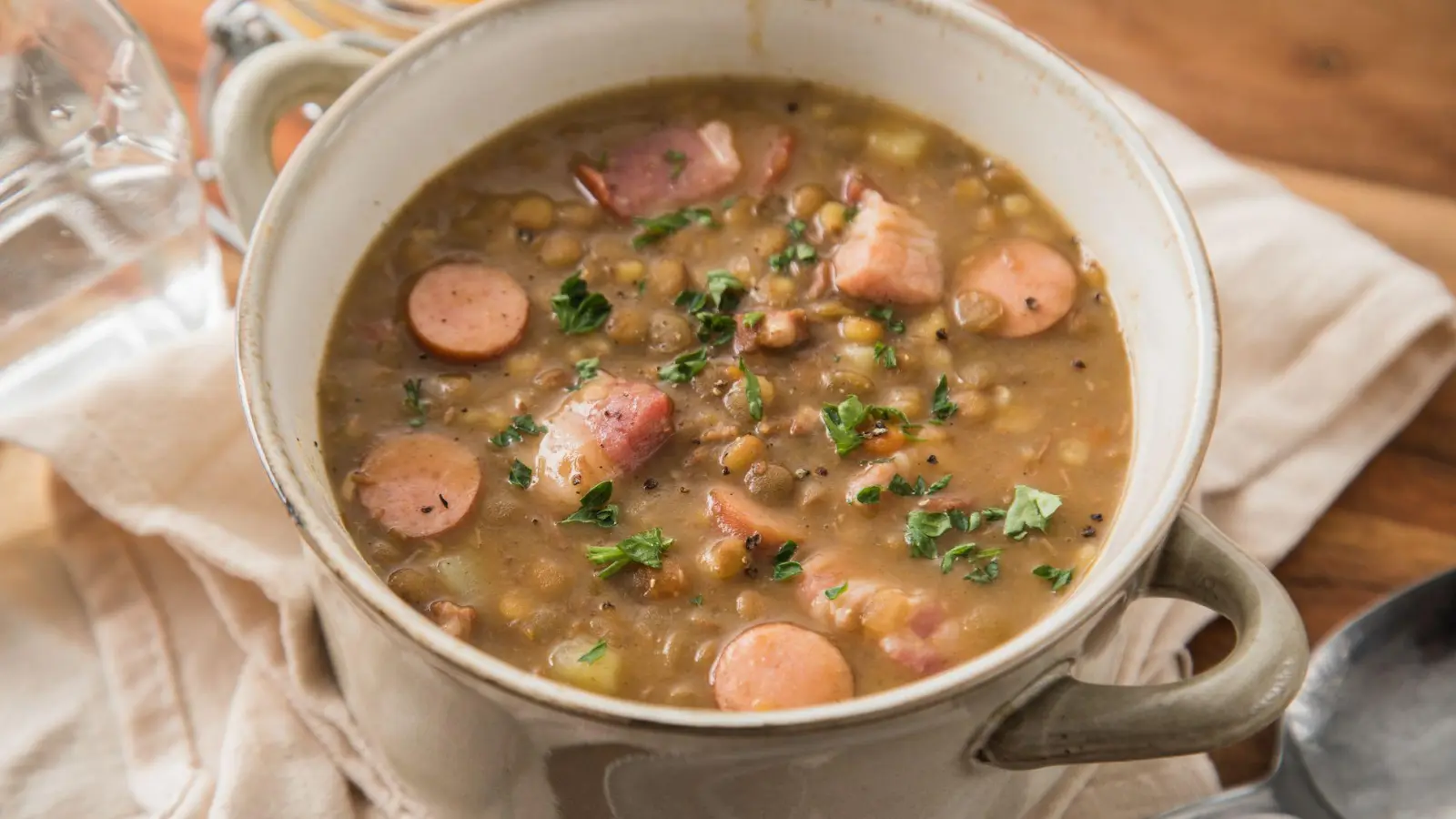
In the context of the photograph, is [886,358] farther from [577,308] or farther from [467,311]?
[467,311]

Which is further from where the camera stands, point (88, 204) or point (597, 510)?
point (88, 204)

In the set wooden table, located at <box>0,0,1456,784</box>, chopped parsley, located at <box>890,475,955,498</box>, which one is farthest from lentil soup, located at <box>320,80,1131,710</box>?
wooden table, located at <box>0,0,1456,784</box>

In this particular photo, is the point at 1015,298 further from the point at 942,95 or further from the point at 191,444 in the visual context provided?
the point at 191,444

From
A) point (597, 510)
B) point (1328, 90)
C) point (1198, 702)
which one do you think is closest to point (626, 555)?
point (597, 510)

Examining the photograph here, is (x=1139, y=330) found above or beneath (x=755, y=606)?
above

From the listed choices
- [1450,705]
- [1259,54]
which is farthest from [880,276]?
[1259,54]

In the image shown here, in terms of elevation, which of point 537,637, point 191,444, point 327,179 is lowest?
point 191,444

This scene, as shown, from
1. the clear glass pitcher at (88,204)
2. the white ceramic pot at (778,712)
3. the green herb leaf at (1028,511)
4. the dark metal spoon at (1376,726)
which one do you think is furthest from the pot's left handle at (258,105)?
the dark metal spoon at (1376,726)

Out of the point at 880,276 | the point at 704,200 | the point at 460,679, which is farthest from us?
the point at 704,200
